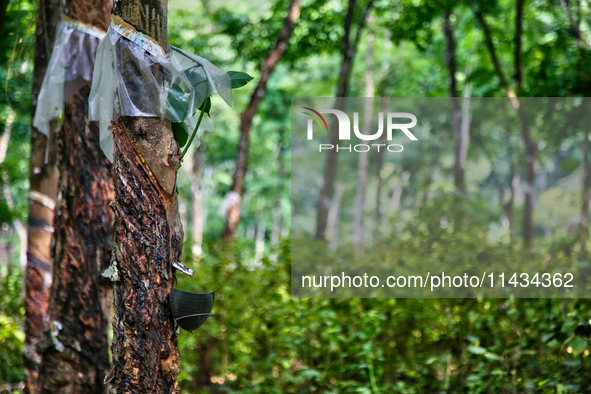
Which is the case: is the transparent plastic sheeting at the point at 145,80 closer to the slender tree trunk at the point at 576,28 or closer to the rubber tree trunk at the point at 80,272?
the rubber tree trunk at the point at 80,272

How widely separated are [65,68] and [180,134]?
1.33 metres

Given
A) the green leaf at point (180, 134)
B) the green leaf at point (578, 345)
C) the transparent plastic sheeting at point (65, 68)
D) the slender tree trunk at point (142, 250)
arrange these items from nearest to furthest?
the slender tree trunk at point (142, 250) → the green leaf at point (180, 134) → the green leaf at point (578, 345) → the transparent plastic sheeting at point (65, 68)

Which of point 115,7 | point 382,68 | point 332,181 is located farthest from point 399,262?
point 382,68

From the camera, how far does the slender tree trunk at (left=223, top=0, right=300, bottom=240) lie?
5742 millimetres

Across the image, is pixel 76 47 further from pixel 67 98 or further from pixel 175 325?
pixel 175 325

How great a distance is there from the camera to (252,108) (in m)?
5.74

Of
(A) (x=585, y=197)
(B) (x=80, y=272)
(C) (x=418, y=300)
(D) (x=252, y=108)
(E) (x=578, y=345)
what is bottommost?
(C) (x=418, y=300)

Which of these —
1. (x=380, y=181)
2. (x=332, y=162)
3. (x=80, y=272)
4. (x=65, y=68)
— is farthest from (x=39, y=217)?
(x=380, y=181)

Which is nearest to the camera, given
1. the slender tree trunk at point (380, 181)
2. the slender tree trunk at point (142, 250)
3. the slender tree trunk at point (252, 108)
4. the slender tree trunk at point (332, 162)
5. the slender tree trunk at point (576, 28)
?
the slender tree trunk at point (142, 250)

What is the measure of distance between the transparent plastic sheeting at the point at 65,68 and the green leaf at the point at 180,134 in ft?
4.09

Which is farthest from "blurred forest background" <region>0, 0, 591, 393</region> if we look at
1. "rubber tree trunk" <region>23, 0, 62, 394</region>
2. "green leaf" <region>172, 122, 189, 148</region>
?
"green leaf" <region>172, 122, 189, 148</region>

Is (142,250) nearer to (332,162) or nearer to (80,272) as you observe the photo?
(80,272)

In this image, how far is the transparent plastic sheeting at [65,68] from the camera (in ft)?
7.93

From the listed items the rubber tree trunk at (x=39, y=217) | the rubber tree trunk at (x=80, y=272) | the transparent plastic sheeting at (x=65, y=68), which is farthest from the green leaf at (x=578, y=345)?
the rubber tree trunk at (x=39, y=217)
